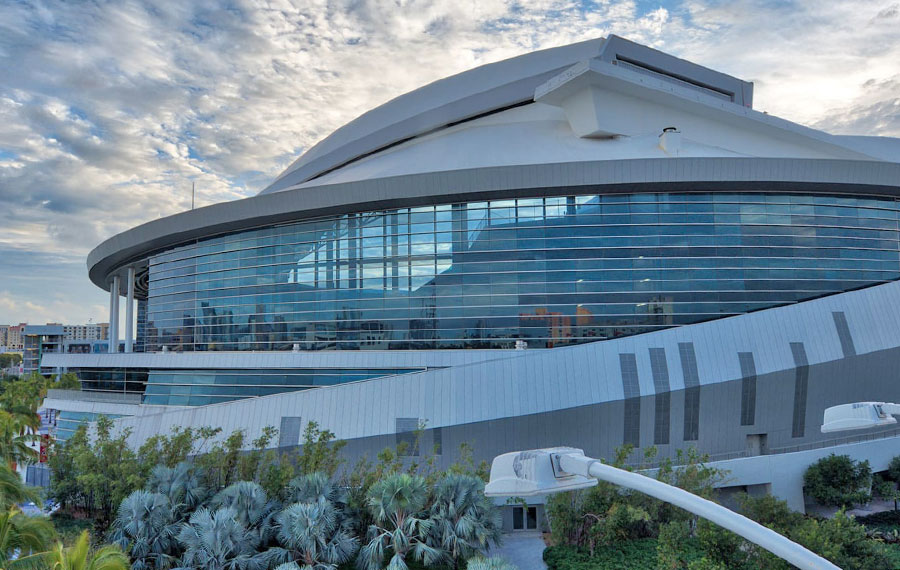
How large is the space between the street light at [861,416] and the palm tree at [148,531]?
1611 centimetres

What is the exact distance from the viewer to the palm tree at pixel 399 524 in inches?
618

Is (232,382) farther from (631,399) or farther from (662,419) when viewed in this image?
(662,419)

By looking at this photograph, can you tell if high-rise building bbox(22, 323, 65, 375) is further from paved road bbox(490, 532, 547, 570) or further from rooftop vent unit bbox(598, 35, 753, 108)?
paved road bbox(490, 532, 547, 570)

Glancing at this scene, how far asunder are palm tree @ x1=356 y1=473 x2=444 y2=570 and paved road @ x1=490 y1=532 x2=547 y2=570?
2757mm

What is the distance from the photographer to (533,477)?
5.25 m

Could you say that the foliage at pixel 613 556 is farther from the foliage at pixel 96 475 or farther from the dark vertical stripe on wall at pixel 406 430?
the foliage at pixel 96 475

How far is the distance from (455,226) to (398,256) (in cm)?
343

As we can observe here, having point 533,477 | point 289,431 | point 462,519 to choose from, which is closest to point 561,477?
point 533,477

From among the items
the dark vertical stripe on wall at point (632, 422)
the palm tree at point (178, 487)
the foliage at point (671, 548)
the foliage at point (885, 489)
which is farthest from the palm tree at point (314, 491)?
the foliage at point (885, 489)

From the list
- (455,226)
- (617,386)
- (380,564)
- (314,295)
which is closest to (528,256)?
(455,226)

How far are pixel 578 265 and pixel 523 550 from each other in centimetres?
1512

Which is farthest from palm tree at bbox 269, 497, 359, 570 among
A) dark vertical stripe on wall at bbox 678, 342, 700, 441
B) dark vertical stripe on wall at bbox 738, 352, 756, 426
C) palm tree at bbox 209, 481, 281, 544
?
dark vertical stripe on wall at bbox 738, 352, 756, 426

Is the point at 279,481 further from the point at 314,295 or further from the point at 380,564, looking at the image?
the point at 314,295

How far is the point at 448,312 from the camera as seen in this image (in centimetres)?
3098
